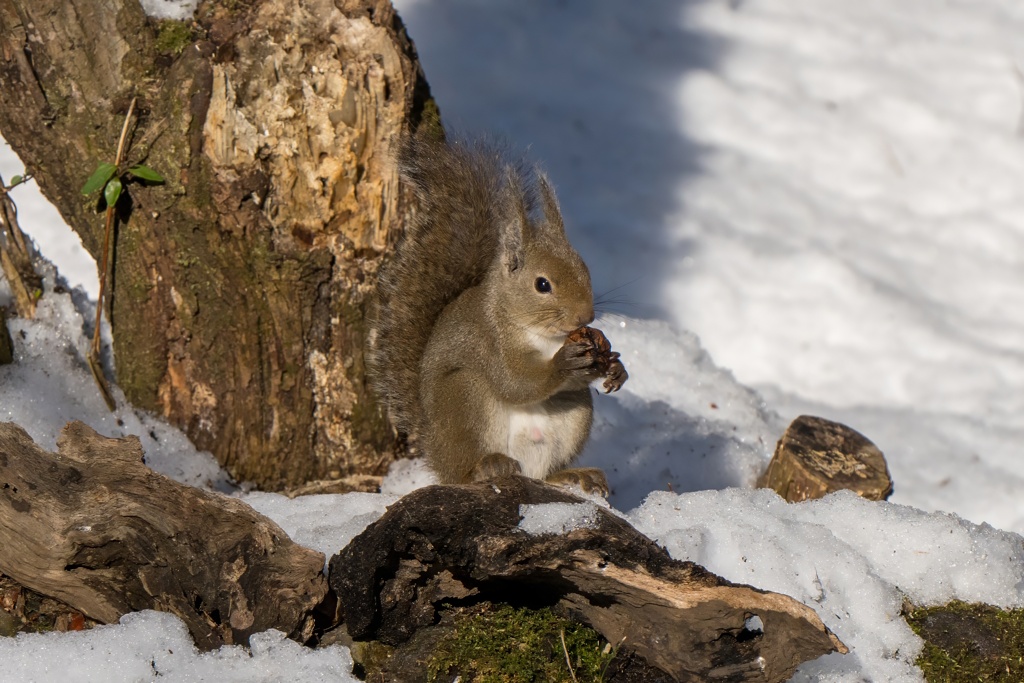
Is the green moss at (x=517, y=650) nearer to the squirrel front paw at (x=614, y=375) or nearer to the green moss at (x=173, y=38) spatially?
the squirrel front paw at (x=614, y=375)

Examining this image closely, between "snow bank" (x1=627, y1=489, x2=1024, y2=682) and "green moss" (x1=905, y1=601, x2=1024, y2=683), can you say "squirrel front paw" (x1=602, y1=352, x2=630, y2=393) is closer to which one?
"snow bank" (x1=627, y1=489, x2=1024, y2=682)

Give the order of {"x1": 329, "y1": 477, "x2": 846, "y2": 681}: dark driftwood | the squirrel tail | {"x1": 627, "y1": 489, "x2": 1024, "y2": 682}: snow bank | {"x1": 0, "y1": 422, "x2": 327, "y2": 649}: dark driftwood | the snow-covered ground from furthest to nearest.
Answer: the squirrel tail, the snow-covered ground, {"x1": 627, "y1": 489, "x2": 1024, "y2": 682}: snow bank, {"x1": 0, "y1": 422, "x2": 327, "y2": 649}: dark driftwood, {"x1": 329, "y1": 477, "x2": 846, "y2": 681}: dark driftwood

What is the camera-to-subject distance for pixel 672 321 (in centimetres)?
419

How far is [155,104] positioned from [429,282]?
29.3 inches

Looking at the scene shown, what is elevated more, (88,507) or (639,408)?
(88,507)

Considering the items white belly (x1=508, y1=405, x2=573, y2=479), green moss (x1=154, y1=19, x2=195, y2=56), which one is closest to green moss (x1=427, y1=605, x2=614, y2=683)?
white belly (x1=508, y1=405, x2=573, y2=479)

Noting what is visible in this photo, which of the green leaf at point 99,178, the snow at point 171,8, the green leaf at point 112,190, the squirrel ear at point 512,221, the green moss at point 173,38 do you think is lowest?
the squirrel ear at point 512,221

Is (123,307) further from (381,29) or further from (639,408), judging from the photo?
(639,408)

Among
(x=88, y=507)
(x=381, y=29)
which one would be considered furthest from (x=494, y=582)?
(x=381, y=29)

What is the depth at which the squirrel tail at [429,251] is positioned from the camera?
2445mm

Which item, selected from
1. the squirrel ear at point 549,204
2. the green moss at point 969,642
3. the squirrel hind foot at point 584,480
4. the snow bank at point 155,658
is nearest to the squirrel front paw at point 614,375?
the squirrel hind foot at point 584,480

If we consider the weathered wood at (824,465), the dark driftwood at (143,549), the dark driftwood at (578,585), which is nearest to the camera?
the dark driftwood at (578,585)

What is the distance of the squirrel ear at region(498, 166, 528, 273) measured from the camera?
7.64 feet

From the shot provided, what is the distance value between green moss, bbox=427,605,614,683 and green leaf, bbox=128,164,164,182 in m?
1.24
